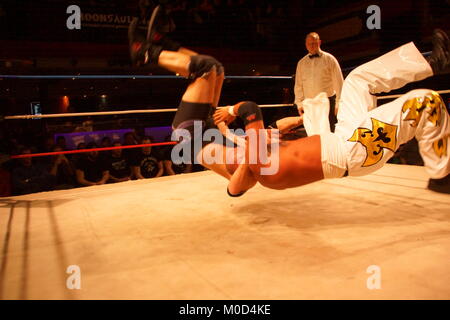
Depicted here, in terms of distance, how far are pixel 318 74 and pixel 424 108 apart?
1.48m

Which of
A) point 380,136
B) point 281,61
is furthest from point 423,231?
point 281,61

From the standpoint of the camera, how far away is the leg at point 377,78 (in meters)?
1.56

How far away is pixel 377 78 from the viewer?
160 cm

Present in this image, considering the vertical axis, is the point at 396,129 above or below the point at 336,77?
below

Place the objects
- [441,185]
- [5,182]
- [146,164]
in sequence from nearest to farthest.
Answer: [441,185] → [5,182] → [146,164]

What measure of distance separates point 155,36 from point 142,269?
108 centimetres

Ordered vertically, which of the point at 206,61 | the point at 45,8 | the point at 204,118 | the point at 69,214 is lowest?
the point at 69,214

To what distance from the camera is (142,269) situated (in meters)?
1.16

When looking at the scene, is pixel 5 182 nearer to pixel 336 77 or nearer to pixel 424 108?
pixel 336 77

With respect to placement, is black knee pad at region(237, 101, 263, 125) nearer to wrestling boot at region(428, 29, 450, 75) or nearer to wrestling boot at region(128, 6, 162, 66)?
wrestling boot at region(128, 6, 162, 66)

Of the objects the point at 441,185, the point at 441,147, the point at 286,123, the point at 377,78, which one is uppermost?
the point at 377,78

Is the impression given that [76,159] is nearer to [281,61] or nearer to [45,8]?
[45,8]

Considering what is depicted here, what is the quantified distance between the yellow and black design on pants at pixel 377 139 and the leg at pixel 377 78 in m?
0.11

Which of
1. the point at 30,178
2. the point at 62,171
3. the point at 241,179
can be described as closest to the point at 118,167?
the point at 62,171
